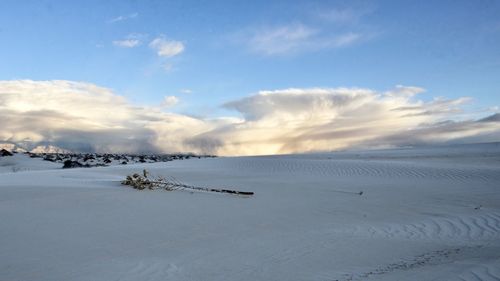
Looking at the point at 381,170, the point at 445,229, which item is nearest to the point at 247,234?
the point at 445,229

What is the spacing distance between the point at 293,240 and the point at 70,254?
306 centimetres

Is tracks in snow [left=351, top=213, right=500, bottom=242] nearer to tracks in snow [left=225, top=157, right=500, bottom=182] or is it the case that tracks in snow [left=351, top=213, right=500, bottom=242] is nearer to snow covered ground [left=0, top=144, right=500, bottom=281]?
snow covered ground [left=0, top=144, right=500, bottom=281]

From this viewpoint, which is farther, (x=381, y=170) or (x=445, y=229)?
(x=381, y=170)

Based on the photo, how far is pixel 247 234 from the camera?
19.8 ft

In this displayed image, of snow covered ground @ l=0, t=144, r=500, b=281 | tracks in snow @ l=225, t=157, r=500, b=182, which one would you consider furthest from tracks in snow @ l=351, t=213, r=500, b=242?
tracks in snow @ l=225, t=157, r=500, b=182

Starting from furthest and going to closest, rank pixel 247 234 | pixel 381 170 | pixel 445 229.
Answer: pixel 381 170
pixel 445 229
pixel 247 234

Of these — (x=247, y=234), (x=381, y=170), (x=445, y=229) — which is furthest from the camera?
(x=381, y=170)

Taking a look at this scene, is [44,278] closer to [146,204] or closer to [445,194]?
[146,204]

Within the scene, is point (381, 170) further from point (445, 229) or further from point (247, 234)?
point (247, 234)

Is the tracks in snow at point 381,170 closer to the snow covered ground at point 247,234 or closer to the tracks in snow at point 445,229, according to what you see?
the snow covered ground at point 247,234

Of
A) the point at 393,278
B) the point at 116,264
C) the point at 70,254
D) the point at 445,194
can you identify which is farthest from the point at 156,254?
the point at 445,194

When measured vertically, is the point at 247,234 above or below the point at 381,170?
below

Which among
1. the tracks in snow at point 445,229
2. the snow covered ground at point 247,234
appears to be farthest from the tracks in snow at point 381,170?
the tracks in snow at point 445,229

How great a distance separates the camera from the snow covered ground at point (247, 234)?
14.1 feet
